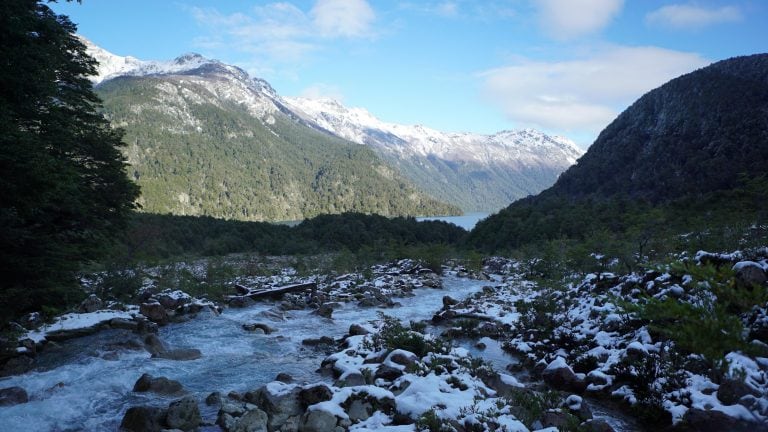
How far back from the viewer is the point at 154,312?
15477mm

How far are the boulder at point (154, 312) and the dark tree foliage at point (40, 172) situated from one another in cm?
260

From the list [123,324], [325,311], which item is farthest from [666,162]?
[123,324]

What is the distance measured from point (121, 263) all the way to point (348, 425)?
59.0ft

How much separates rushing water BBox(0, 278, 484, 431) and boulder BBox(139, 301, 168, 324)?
505mm

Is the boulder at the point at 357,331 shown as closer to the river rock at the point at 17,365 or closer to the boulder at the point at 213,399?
the boulder at the point at 213,399

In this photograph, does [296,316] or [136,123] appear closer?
[296,316]

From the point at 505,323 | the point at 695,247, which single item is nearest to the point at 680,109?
the point at 695,247

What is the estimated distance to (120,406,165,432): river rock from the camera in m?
7.15

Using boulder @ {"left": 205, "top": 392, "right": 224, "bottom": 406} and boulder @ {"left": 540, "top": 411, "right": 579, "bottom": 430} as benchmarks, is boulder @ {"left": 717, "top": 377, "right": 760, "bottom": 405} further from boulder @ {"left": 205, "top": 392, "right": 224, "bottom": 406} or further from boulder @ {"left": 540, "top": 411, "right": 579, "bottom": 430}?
boulder @ {"left": 205, "top": 392, "right": 224, "bottom": 406}

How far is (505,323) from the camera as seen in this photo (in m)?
15.5

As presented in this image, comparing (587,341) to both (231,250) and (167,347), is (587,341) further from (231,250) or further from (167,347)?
(231,250)

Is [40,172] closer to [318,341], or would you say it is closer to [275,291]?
[318,341]

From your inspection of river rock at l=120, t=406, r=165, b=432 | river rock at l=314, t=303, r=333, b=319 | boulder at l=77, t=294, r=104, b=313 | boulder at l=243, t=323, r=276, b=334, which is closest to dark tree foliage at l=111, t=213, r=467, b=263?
river rock at l=314, t=303, r=333, b=319

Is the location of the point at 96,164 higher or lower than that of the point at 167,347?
higher
